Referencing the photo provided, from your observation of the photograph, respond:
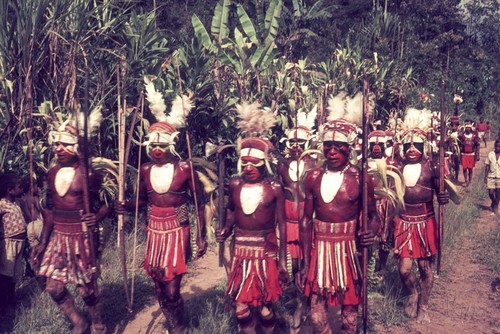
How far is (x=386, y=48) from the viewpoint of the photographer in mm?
15906

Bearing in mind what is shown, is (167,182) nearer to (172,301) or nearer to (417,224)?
(172,301)

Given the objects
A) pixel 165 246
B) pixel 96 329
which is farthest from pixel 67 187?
pixel 96 329

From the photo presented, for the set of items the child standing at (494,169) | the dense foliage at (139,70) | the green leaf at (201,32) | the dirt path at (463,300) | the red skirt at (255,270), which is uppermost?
the green leaf at (201,32)

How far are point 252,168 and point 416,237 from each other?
7.95 feet

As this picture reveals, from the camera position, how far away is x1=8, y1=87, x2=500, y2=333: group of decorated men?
4.58 meters

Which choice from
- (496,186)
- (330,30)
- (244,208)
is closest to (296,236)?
(244,208)

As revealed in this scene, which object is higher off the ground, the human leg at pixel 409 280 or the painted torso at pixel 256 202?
the painted torso at pixel 256 202

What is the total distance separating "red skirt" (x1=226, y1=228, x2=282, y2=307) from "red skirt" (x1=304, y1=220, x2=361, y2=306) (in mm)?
441

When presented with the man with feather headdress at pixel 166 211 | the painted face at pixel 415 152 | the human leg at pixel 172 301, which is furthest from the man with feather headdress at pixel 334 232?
the painted face at pixel 415 152

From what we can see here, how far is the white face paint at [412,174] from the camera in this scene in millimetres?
5996

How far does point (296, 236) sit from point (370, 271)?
37.6 inches

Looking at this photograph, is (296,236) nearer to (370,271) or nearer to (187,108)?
(370,271)

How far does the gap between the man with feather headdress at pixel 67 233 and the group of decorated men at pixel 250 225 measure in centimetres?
1

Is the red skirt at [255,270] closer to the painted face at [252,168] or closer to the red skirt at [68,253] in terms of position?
the painted face at [252,168]
